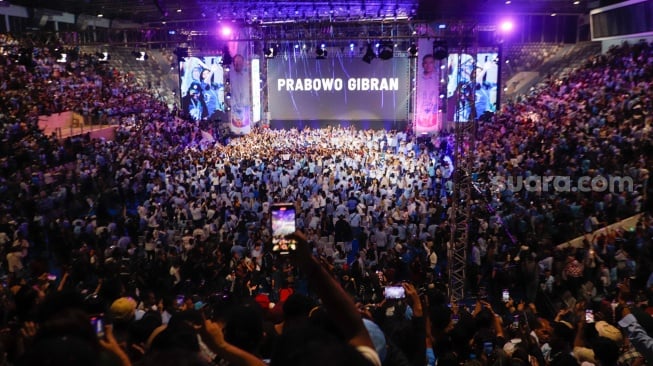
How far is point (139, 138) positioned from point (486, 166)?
1233 centimetres

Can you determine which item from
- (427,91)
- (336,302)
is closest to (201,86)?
(427,91)

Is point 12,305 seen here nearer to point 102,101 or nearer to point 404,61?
point 102,101

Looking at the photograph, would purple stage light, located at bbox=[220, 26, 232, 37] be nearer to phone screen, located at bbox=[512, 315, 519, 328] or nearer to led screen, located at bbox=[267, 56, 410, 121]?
led screen, located at bbox=[267, 56, 410, 121]

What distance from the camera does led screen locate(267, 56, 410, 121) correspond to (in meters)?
30.0

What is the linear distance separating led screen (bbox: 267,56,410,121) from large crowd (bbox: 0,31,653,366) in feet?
28.5

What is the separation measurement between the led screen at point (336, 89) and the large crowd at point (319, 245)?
8.68 metres

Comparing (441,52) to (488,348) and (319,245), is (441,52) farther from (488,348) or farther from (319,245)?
(488,348)

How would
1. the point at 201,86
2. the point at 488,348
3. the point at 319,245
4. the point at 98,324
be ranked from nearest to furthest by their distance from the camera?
the point at 98,324 < the point at 488,348 < the point at 319,245 < the point at 201,86

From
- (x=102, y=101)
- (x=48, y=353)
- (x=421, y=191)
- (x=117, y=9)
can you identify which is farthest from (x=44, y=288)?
(x=117, y=9)

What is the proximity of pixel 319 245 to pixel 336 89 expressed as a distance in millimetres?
20820

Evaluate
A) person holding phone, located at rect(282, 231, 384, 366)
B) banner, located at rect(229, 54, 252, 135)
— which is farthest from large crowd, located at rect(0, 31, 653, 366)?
banner, located at rect(229, 54, 252, 135)

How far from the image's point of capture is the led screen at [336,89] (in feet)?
98.3

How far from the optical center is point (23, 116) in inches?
693

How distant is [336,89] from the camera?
30.5 meters
